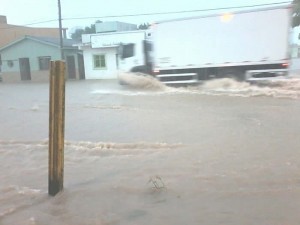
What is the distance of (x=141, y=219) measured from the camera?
14.4 feet

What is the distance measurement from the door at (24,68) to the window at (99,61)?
8.04 metres

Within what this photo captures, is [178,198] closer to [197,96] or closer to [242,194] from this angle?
A: [242,194]

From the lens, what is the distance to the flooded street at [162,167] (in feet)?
14.9

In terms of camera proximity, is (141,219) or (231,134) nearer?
(141,219)

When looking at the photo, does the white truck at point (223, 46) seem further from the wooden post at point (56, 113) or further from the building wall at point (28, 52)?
the building wall at point (28, 52)

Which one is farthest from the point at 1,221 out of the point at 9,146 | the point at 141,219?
the point at 9,146

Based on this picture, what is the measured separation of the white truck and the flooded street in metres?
5.20

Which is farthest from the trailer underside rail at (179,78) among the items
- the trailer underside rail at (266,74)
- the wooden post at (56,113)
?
the wooden post at (56,113)

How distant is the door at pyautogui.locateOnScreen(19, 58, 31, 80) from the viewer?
40.3m

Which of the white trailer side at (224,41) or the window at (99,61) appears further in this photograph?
the window at (99,61)

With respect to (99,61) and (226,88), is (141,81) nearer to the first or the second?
(226,88)

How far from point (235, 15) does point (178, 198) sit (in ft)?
50.0

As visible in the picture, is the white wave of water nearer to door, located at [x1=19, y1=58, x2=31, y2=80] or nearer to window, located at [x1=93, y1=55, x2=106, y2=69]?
window, located at [x1=93, y1=55, x2=106, y2=69]

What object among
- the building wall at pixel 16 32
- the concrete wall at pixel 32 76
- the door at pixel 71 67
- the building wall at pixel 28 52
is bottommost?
the concrete wall at pixel 32 76
